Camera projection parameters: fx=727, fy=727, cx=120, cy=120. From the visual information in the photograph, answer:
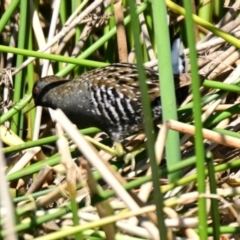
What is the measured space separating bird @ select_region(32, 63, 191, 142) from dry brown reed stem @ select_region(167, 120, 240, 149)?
50 centimetres

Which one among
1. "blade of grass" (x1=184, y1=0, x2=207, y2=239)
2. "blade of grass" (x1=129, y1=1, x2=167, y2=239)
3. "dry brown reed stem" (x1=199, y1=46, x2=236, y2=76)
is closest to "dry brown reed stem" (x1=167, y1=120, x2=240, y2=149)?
"blade of grass" (x1=184, y1=0, x2=207, y2=239)

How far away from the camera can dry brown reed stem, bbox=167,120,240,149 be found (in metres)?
1.96

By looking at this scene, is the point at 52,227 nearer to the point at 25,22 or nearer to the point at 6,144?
the point at 6,144

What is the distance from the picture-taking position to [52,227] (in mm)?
1939

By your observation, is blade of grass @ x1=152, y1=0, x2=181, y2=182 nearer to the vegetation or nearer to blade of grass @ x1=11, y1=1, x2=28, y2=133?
the vegetation

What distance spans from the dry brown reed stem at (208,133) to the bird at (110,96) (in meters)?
0.50

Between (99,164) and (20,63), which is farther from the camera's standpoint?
(20,63)

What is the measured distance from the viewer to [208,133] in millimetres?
2010

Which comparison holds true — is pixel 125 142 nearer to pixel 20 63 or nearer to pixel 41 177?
pixel 20 63

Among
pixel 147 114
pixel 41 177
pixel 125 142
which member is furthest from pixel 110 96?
pixel 147 114

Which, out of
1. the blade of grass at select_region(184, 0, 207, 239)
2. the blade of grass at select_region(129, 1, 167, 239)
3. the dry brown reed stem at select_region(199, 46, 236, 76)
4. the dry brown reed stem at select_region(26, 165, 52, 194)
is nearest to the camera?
the blade of grass at select_region(129, 1, 167, 239)

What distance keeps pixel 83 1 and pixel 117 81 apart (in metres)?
0.34

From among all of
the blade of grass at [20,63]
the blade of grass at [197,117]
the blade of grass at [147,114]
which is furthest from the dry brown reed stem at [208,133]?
the blade of grass at [20,63]

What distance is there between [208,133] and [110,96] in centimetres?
72
